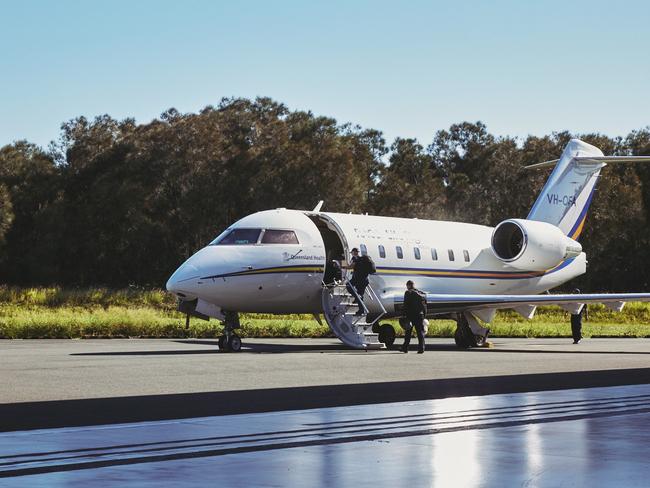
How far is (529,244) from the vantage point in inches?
1286

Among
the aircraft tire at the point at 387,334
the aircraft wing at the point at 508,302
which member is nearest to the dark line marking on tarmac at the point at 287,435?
the aircraft wing at the point at 508,302

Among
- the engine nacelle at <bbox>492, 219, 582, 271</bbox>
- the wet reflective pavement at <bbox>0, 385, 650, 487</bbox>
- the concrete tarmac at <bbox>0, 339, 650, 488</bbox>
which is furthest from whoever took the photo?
the engine nacelle at <bbox>492, 219, 582, 271</bbox>

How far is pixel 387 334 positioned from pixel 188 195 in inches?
1432

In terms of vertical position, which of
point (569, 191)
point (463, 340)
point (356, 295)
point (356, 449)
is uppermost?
point (569, 191)

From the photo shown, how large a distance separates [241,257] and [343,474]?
17.9 meters

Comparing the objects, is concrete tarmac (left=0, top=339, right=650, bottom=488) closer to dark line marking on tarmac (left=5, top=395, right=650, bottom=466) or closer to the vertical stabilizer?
dark line marking on tarmac (left=5, top=395, right=650, bottom=466)

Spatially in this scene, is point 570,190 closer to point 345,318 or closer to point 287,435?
point 345,318

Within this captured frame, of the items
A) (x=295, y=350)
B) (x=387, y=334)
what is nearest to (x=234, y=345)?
(x=295, y=350)

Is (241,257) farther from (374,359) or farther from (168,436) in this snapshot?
(168,436)

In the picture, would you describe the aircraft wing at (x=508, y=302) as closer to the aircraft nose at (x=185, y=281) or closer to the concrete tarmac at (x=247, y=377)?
the concrete tarmac at (x=247, y=377)

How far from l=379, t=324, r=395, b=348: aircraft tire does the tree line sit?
107 feet

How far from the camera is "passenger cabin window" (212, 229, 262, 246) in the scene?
2620 centimetres

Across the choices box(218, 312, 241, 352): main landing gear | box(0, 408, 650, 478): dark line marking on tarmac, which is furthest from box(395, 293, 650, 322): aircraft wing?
box(0, 408, 650, 478): dark line marking on tarmac

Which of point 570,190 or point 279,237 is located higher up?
point 570,190
